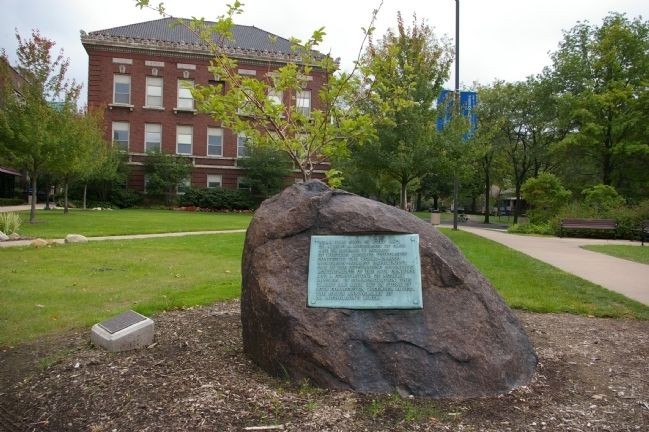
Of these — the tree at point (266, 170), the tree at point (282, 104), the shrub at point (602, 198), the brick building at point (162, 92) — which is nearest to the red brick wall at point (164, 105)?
the brick building at point (162, 92)

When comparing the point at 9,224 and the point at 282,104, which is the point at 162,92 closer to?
the point at 9,224

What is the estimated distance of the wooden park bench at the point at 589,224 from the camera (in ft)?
72.5

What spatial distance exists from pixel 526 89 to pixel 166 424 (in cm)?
4029

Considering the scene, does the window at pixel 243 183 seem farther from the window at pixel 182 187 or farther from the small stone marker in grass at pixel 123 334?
the small stone marker in grass at pixel 123 334

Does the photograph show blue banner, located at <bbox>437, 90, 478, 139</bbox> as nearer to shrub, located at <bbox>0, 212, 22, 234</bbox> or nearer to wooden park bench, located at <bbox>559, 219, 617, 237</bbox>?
wooden park bench, located at <bbox>559, 219, 617, 237</bbox>

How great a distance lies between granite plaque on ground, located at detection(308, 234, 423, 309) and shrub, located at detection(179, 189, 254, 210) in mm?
37080

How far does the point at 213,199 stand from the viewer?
134ft

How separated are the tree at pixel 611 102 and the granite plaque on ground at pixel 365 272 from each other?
2820 cm

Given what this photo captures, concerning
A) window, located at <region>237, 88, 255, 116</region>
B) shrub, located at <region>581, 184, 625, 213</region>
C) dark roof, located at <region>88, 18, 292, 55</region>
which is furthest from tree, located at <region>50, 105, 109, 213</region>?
shrub, located at <region>581, 184, 625, 213</region>

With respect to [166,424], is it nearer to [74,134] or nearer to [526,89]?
[74,134]

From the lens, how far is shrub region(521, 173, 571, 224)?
2705cm

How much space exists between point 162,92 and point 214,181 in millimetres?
8039

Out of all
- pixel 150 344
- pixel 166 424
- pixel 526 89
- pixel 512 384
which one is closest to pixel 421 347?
pixel 512 384

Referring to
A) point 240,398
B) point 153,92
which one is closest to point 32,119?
point 240,398
